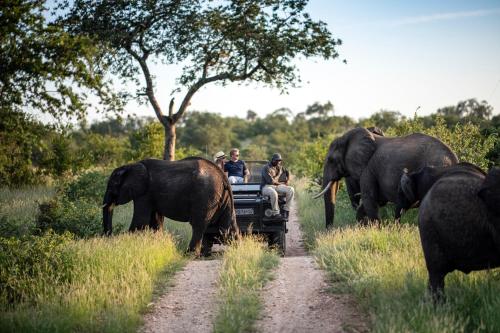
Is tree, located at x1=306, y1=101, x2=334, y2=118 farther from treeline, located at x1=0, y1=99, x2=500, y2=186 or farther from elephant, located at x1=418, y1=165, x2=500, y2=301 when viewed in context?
elephant, located at x1=418, y1=165, x2=500, y2=301

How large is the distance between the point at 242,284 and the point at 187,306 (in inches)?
38.3

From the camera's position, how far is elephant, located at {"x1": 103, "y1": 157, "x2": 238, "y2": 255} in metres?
12.8

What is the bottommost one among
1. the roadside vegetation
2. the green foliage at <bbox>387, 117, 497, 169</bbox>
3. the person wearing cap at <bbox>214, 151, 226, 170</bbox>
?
the roadside vegetation

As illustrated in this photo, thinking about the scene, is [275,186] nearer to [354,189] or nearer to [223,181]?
[223,181]

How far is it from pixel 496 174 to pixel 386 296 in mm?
1848

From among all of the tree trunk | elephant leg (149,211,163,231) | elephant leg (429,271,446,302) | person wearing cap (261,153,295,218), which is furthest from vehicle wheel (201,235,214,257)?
the tree trunk

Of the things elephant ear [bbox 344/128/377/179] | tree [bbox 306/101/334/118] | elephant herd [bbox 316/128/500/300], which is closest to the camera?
elephant herd [bbox 316/128/500/300]

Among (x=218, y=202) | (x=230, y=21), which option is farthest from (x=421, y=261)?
(x=230, y=21)

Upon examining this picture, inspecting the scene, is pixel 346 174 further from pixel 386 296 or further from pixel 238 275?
pixel 386 296

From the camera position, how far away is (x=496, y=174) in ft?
21.2

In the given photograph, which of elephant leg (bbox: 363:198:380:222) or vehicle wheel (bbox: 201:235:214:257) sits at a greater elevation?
elephant leg (bbox: 363:198:380:222)

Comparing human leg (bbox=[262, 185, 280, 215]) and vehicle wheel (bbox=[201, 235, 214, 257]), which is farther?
vehicle wheel (bbox=[201, 235, 214, 257])

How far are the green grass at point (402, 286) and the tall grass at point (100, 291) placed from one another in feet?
8.32

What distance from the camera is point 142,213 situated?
12977mm
